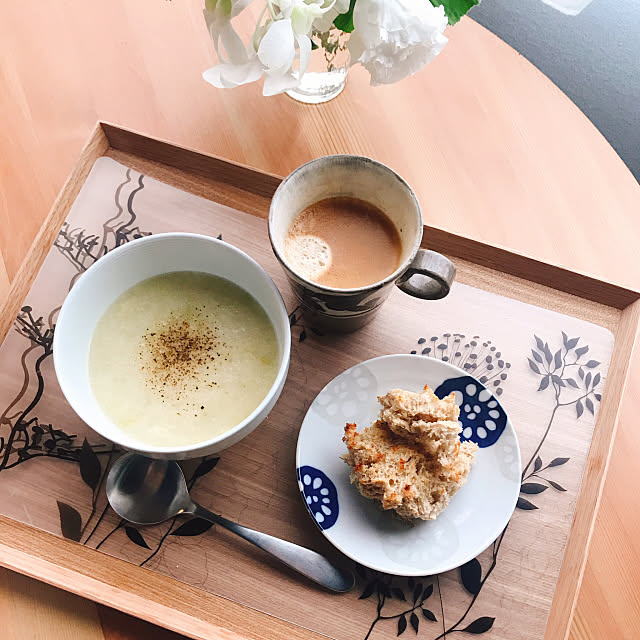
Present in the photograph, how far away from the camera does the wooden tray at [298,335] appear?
1032 mm

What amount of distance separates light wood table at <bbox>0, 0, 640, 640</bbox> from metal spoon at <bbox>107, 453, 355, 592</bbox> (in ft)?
1.64

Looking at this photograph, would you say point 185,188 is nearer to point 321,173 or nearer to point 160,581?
point 321,173

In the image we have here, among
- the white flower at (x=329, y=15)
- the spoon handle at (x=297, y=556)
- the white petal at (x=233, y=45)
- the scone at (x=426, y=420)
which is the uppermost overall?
the white flower at (x=329, y=15)

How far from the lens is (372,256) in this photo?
1156mm

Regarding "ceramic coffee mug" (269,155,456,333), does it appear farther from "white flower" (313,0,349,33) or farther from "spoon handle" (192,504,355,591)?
"spoon handle" (192,504,355,591)

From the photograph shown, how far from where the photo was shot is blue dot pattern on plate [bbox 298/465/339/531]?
3.44 ft

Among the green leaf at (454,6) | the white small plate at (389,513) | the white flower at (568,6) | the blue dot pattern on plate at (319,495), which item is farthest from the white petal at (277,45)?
the white flower at (568,6)

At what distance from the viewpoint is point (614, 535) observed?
3.84 ft

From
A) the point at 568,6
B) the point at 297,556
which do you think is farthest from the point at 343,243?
the point at 568,6

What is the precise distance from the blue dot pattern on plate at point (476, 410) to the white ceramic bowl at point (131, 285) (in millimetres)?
333

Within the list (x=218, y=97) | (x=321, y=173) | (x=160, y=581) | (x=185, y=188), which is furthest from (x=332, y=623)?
(x=218, y=97)

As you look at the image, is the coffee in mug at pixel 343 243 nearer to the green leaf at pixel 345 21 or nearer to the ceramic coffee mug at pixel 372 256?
the ceramic coffee mug at pixel 372 256

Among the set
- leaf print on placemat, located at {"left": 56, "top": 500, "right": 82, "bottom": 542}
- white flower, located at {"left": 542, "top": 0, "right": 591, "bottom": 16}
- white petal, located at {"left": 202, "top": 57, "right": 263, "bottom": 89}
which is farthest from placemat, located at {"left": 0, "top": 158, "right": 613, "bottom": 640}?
white flower, located at {"left": 542, "top": 0, "right": 591, "bottom": 16}

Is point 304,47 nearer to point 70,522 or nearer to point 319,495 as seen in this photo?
point 319,495
